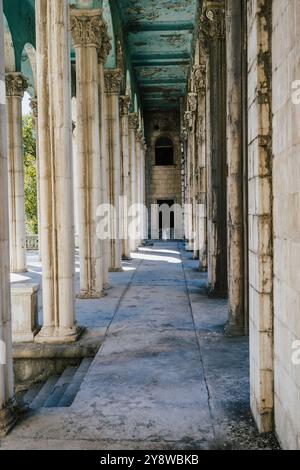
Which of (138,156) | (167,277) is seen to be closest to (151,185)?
(138,156)

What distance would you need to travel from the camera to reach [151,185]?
35.3 metres

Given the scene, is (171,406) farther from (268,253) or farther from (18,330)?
(18,330)

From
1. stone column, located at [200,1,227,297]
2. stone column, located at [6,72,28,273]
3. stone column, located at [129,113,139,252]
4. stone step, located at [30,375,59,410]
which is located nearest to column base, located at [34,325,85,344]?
stone step, located at [30,375,59,410]

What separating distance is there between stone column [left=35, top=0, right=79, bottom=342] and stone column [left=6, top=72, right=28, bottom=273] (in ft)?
28.7

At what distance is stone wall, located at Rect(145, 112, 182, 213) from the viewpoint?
114 feet

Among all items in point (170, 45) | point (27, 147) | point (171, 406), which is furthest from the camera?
point (27, 147)

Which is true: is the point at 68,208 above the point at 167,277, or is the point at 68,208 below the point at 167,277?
above

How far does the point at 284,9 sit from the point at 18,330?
6.34 metres

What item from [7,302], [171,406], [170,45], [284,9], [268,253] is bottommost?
[171,406]

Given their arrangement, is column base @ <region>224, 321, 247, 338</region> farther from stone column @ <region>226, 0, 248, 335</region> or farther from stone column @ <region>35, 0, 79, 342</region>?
stone column @ <region>35, 0, 79, 342</region>

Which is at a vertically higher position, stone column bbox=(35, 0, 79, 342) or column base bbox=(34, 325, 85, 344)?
stone column bbox=(35, 0, 79, 342)

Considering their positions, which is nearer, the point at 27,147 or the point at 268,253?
the point at 268,253

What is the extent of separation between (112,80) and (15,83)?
3.34 metres

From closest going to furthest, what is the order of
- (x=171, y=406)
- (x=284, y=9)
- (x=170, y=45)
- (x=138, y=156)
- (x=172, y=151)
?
(x=284, y=9)
(x=171, y=406)
(x=170, y=45)
(x=138, y=156)
(x=172, y=151)
